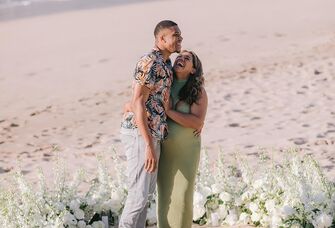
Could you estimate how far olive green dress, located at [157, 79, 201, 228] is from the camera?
17.3ft

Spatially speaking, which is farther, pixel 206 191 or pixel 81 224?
pixel 206 191

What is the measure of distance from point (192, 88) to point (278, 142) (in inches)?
182

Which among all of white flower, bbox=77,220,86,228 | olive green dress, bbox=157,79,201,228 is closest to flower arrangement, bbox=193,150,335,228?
olive green dress, bbox=157,79,201,228

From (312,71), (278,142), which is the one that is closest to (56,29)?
(312,71)

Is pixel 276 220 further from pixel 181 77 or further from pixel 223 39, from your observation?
pixel 223 39

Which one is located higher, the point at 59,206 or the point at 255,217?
the point at 59,206

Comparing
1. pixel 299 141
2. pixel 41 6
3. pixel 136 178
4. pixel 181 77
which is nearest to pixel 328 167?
pixel 299 141

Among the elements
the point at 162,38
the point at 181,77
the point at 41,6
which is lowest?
the point at 41,6

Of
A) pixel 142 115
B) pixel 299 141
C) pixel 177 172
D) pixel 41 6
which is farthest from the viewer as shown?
pixel 41 6

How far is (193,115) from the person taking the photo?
17.2 feet

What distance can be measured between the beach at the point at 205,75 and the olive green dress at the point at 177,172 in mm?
2368

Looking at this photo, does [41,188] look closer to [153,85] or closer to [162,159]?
[162,159]

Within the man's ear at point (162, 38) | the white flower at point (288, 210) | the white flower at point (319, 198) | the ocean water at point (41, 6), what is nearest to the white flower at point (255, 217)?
the white flower at point (288, 210)

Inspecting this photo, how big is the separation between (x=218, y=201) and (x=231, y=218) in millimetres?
180
